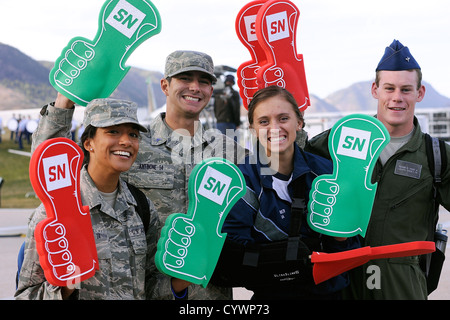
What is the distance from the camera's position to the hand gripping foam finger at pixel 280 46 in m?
2.50

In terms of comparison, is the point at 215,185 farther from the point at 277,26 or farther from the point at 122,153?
the point at 277,26

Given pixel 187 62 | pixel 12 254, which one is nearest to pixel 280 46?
pixel 187 62

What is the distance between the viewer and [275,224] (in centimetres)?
213

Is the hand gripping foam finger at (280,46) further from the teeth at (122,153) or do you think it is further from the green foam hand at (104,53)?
the teeth at (122,153)

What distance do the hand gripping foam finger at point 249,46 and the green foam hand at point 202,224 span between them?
34.0 inches

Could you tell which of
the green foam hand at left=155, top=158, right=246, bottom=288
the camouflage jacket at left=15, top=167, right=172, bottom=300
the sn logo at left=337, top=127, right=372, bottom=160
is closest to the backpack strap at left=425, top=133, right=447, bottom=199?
the sn logo at left=337, top=127, right=372, bottom=160

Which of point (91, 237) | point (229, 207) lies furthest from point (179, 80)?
point (91, 237)

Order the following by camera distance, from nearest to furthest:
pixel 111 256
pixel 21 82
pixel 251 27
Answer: pixel 111 256
pixel 251 27
pixel 21 82

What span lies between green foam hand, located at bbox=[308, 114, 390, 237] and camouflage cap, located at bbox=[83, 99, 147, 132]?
0.81 m

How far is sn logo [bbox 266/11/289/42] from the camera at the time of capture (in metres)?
2.51

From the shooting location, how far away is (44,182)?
70.2 inches

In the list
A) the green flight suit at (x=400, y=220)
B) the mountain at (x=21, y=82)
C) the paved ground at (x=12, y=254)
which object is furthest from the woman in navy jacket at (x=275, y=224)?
the mountain at (x=21, y=82)

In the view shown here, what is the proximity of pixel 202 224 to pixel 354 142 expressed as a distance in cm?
74

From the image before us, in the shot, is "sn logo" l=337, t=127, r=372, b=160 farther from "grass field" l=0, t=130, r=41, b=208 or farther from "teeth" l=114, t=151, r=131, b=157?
"grass field" l=0, t=130, r=41, b=208
